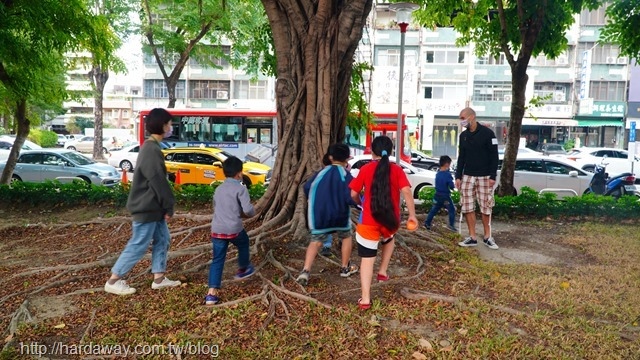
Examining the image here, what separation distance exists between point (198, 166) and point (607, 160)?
17.7m

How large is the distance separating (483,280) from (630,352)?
5.70 feet

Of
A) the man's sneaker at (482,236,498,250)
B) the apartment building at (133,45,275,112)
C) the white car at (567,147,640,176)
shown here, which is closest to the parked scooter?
the white car at (567,147,640,176)

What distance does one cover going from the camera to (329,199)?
5008 mm

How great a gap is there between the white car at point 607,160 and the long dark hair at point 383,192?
1821 centimetres

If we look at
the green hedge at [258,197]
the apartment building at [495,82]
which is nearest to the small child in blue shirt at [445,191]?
the green hedge at [258,197]

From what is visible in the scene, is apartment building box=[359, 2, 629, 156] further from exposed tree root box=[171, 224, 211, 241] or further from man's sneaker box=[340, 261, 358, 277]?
man's sneaker box=[340, 261, 358, 277]

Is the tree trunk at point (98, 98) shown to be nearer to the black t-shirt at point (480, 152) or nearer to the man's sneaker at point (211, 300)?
the black t-shirt at point (480, 152)

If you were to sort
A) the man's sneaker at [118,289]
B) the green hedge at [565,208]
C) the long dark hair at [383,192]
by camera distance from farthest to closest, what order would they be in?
→ 1. the green hedge at [565,208]
2. the man's sneaker at [118,289]
3. the long dark hair at [383,192]

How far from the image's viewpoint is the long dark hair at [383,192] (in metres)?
4.37

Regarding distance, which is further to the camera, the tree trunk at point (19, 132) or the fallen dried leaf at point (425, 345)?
the tree trunk at point (19, 132)

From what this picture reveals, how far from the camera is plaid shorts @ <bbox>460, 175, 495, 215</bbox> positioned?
272 inches

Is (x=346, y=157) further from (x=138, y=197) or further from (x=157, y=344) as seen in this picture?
(x=157, y=344)

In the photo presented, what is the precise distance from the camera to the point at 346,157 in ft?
16.6

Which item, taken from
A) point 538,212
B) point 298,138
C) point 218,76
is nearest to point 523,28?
point 538,212
